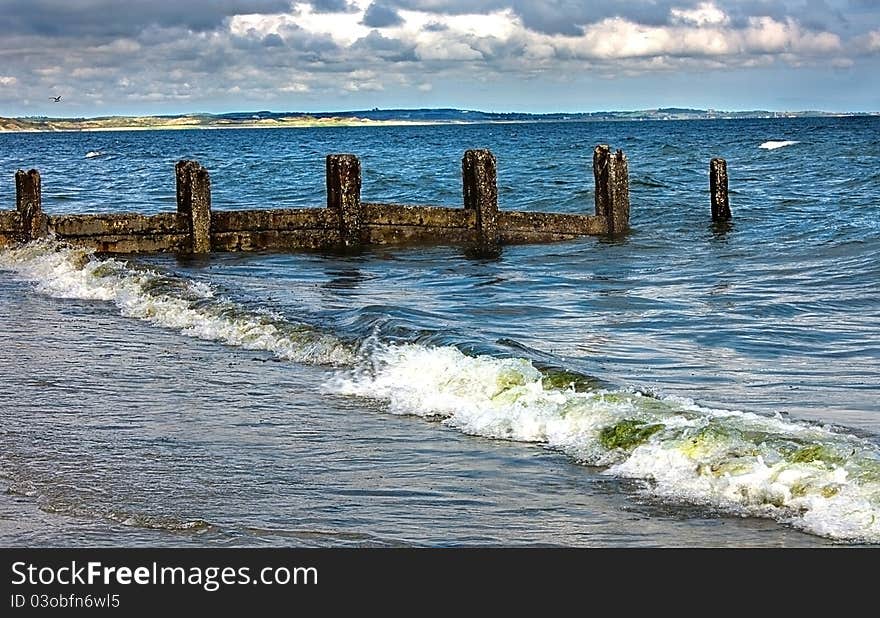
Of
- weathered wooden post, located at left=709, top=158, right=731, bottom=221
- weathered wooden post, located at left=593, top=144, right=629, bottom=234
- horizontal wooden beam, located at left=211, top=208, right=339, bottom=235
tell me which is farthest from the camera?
weathered wooden post, located at left=709, top=158, right=731, bottom=221

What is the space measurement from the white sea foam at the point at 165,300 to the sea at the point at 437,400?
0.05 m

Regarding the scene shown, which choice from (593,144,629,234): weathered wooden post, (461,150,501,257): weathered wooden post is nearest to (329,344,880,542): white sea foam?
(461,150,501,257): weathered wooden post

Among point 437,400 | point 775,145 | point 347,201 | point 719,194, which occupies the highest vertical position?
point 775,145

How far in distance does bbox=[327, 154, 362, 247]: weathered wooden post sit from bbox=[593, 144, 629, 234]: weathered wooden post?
4405 millimetres

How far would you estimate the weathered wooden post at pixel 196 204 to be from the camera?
62.4ft

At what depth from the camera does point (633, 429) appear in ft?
24.4

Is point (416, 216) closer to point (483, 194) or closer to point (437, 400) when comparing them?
point (483, 194)

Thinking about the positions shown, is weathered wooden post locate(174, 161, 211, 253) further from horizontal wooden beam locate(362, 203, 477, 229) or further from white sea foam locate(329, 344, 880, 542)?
white sea foam locate(329, 344, 880, 542)

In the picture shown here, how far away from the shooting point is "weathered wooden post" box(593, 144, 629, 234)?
2166cm

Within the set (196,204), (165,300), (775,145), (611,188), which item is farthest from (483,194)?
(775,145)

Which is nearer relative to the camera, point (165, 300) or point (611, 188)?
point (165, 300)

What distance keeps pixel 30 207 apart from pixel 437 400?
11712 millimetres
